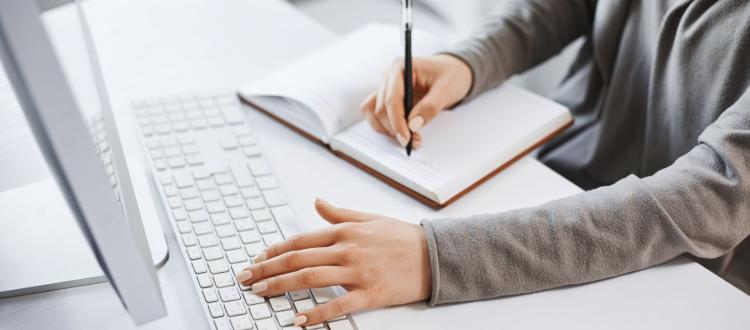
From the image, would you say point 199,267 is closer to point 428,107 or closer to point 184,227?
point 184,227

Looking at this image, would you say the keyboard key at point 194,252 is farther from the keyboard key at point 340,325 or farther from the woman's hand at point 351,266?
the keyboard key at point 340,325

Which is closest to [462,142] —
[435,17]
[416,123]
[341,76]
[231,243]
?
[416,123]

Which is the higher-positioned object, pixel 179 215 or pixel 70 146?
pixel 70 146

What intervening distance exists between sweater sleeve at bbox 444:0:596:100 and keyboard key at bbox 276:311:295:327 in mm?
435

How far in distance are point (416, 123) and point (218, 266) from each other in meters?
0.30

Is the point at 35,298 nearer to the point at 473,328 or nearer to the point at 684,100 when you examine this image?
the point at 473,328

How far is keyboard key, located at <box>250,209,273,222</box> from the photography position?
2.58ft

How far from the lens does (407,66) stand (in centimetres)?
88

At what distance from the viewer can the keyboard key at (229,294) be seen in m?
0.68

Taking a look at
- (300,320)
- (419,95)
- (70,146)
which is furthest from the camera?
(419,95)

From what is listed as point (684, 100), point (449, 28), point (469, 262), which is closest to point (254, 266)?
point (469, 262)

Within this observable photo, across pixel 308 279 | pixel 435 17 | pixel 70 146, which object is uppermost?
pixel 70 146

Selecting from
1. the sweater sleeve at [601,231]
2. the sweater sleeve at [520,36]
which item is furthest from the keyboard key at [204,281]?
the sweater sleeve at [520,36]

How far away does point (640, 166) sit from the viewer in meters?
1.04
